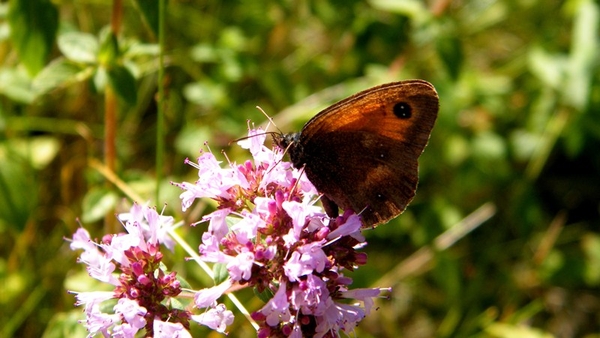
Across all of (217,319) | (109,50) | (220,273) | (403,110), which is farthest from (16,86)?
(403,110)

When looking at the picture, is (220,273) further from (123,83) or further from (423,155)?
(423,155)

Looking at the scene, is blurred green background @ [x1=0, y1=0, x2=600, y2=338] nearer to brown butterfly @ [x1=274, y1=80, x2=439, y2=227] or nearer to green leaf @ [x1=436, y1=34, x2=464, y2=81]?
green leaf @ [x1=436, y1=34, x2=464, y2=81]

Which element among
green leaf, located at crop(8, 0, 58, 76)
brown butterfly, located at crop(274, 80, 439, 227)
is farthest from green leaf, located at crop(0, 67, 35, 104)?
brown butterfly, located at crop(274, 80, 439, 227)

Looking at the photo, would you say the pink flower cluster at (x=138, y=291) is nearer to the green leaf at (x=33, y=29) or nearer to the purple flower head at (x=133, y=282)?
the purple flower head at (x=133, y=282)

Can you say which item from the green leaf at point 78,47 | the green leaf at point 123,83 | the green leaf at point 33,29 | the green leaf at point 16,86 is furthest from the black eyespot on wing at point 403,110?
the green leaf at point 16,86

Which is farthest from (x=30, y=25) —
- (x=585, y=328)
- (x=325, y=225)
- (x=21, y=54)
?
(x=585, y=328)

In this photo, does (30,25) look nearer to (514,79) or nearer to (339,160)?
(339,160)

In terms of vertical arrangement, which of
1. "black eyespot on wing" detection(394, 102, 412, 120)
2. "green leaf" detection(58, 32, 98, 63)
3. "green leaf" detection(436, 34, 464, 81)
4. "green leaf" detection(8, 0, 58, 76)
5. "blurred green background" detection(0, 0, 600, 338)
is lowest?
"blurred green background" detection(0, 0, 600, 338)
